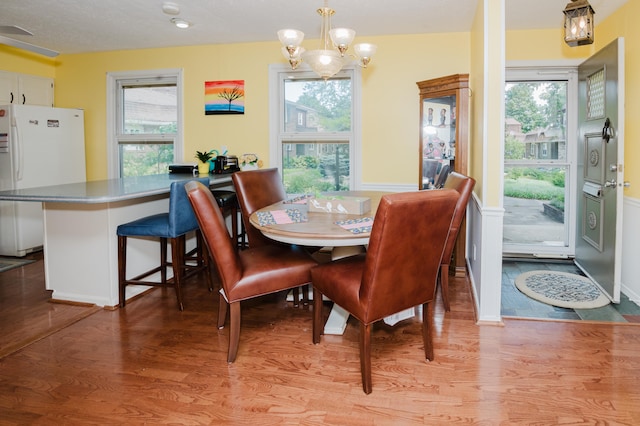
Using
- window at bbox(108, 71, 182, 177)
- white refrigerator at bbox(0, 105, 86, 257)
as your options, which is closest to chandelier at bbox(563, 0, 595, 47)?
window at bbox(108, 71, 182, 177)

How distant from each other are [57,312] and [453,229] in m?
2.77

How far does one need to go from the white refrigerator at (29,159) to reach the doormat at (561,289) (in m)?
4.74

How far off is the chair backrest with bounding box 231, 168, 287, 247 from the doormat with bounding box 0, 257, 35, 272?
255 centimetres

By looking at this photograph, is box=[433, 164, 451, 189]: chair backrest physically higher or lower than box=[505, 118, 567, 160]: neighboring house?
lower

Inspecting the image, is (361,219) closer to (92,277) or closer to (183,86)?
(92,277)

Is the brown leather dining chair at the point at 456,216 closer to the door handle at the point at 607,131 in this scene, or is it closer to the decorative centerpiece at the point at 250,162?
the door handle at the point at 607,131

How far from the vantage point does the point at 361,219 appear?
8.13ft

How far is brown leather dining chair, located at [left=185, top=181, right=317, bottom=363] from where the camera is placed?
221 cm

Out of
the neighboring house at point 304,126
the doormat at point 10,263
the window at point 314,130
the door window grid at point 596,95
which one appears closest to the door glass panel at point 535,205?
the door window grid at point 596,95

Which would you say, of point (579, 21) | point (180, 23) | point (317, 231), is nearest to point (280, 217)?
point (317, 231)

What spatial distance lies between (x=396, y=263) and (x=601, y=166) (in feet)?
7.87

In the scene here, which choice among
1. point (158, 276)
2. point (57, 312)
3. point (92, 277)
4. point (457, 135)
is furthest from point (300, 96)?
point (57, 312)

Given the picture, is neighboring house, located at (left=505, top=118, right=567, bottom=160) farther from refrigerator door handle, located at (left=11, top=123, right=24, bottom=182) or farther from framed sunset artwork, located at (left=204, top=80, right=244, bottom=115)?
refrigerator door handle, located at (left=11, top=123, right=24, bottom=182)

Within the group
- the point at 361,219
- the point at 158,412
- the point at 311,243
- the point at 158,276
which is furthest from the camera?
the point at 158,276
